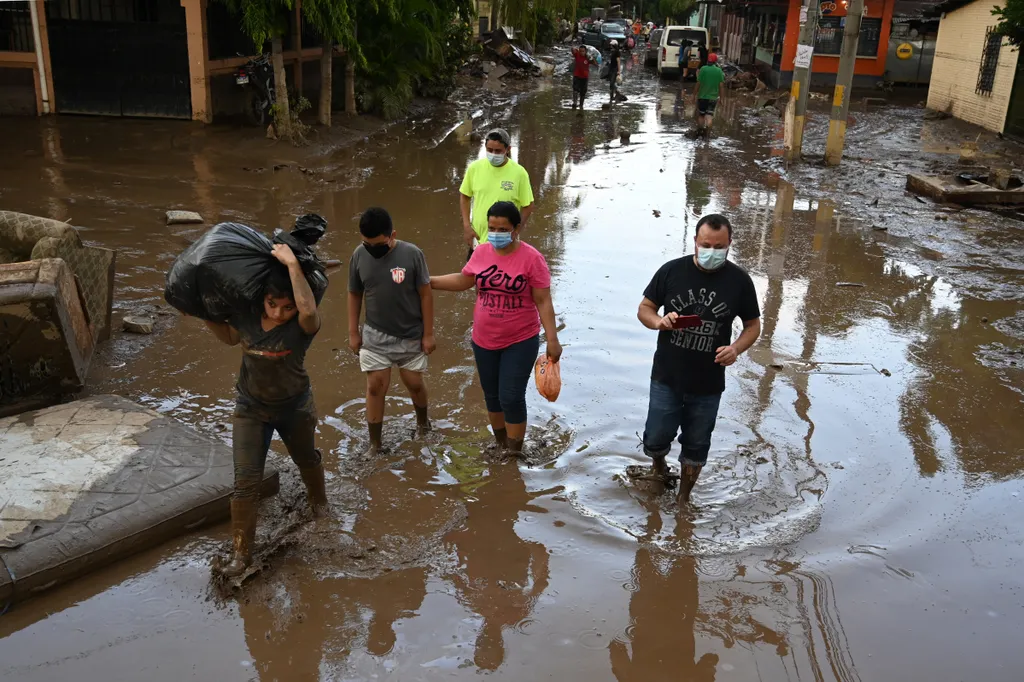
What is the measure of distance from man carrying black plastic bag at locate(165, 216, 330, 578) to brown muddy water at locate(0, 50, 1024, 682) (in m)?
0.51

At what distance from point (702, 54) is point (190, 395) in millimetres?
28277

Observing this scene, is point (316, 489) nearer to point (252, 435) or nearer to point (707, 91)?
point (252, 435)

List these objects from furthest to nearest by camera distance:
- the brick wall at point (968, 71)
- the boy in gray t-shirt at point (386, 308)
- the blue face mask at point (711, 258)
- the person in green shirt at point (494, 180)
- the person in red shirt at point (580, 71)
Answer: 1. the person in red shirt at point (580, 71)
2. the brick wall at point (968, 71)
3. the person in green shirt at point (494, 180)
4. the boy in gray t-shirt at point (386, 308)
5. the blue face mask at point (711, 258)

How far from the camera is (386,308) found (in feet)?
16.5

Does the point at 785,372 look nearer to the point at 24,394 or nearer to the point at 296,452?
the point at 296,452

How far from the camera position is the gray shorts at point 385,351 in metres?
5.11

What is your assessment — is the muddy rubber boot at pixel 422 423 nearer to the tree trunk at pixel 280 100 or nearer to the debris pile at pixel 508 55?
the tree trunk at pixel 280 100

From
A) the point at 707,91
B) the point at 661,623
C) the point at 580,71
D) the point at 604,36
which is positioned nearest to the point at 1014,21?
the point at 707,91

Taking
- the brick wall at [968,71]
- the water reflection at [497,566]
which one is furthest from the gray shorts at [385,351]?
the brick wall at [968,71]

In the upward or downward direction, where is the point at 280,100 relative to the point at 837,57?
downward

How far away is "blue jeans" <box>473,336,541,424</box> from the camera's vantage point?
5016mm

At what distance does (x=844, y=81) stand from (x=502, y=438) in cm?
1263

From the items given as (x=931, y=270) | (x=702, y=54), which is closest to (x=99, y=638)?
(x=931, y=270)

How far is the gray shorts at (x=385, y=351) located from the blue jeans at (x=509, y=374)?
37 cm
